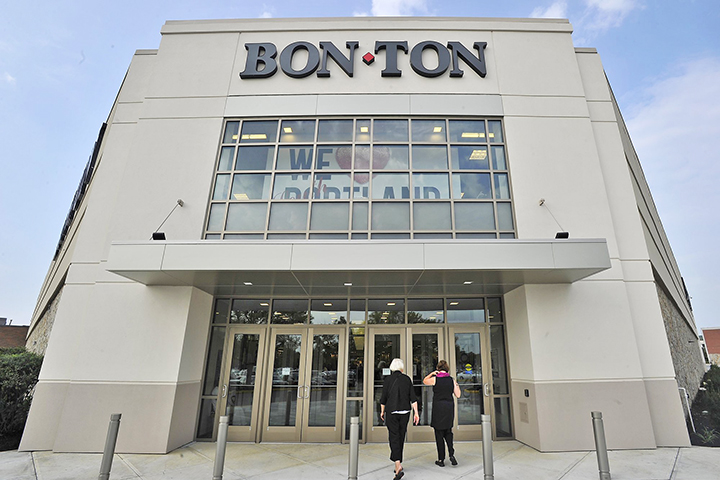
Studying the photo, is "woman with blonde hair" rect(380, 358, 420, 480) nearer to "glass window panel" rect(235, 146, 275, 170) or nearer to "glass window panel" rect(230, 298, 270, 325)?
"glass window panel" rect(230, 298, 270, 325)

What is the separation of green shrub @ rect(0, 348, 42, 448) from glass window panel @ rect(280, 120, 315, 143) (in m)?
7.98

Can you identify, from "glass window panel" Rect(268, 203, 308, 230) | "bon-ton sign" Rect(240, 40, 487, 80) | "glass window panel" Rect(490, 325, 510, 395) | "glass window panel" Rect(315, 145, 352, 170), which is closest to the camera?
"glass window panel" Rect(490, 325, 510, 395)

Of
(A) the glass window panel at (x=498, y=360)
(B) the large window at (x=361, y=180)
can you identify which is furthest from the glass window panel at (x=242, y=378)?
(A) the glass window panel at (x=498, y=360)

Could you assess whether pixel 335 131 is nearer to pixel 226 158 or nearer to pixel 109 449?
pixel 226 158

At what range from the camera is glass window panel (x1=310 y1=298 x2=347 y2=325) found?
9.52 meters

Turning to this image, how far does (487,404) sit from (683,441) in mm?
3824

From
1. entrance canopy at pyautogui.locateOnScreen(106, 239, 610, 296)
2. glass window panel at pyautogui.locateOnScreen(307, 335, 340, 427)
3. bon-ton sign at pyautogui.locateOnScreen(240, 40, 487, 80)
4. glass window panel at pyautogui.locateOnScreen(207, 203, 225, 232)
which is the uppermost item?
bon-ton sign at pyautogui.locateOnScreen(240, 40, 487, 80)

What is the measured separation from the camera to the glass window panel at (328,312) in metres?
9.52

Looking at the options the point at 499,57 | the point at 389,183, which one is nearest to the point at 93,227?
the point at 389,183

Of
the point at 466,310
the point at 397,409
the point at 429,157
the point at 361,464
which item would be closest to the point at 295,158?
the point at 429,157

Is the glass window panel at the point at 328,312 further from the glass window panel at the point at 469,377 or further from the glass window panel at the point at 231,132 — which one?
the glass window panel at the point at 231,132

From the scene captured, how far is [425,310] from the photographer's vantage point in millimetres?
9539

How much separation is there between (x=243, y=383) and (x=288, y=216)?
4.12m

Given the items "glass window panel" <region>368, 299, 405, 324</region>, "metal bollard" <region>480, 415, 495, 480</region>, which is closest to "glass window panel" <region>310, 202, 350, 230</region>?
"glass window panel" <region>368, 299, 405, 324</region>
